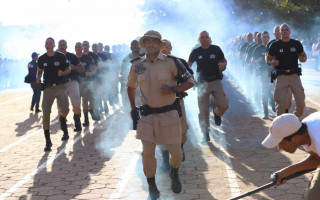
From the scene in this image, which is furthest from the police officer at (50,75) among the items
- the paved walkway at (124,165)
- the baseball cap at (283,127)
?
the baseball cap at (283,127)

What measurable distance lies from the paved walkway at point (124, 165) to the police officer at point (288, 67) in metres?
1.01

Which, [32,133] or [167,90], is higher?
[167,90]

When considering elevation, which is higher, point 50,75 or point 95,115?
point 50,75

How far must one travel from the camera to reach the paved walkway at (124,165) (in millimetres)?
6531

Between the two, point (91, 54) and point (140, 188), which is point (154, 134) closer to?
point (140, 188)

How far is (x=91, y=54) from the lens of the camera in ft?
43.9

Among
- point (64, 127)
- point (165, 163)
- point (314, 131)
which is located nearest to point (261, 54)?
point (64, 127)

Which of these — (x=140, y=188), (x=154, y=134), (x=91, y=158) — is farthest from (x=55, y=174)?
(x=154, y=134)

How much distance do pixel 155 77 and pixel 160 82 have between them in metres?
0.09

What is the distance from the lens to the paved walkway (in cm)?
653

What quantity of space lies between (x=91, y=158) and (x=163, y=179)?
2.05 meters

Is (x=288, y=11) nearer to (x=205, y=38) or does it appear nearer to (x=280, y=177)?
(x=205, y=38)

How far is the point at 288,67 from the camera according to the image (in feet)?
29.9

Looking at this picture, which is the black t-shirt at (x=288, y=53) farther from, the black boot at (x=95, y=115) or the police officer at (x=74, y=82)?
the black boot at (x=95, y=115)
